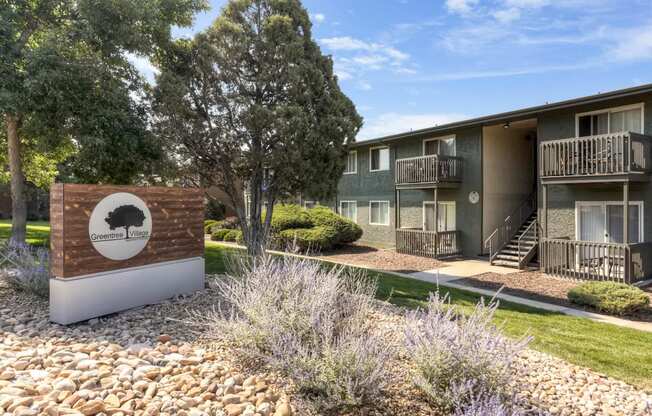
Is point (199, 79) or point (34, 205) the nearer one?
point (199, 79)

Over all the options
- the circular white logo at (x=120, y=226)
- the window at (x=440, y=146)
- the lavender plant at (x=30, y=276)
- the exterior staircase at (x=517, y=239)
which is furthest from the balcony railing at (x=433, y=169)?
the lavender plant at (x=30, y=276)

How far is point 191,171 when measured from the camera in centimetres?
1071

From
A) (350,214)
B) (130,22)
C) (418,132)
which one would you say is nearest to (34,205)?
(350,214)

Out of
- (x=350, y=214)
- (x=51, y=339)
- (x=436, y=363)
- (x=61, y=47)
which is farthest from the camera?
(x=350, y=214)

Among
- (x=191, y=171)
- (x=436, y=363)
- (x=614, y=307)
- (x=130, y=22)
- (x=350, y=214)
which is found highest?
(x=130, y=22)

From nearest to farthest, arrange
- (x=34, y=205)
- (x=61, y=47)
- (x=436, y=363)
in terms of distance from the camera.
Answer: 1. (x=436, y=363)
2. (x=61, y=47)
3. (x=34, y=205)

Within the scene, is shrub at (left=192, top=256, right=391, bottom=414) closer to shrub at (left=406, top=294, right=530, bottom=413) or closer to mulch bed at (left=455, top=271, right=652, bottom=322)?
shrub at (left=406, top=294, right=530, bottom=413)

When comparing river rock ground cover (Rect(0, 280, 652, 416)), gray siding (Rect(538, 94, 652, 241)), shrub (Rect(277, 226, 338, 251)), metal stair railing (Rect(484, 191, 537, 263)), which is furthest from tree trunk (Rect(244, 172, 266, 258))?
gray siding (Rect(538, 94, 652, 241))

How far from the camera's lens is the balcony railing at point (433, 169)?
15.0 m

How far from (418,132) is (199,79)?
9.55 meters

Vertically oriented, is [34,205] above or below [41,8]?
below

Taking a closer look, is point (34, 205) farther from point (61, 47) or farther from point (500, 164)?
point (500, 164)

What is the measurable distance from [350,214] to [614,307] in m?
14.5

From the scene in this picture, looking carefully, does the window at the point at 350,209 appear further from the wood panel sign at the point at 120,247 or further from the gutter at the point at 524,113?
the wood panel sign at the point at 120,247
